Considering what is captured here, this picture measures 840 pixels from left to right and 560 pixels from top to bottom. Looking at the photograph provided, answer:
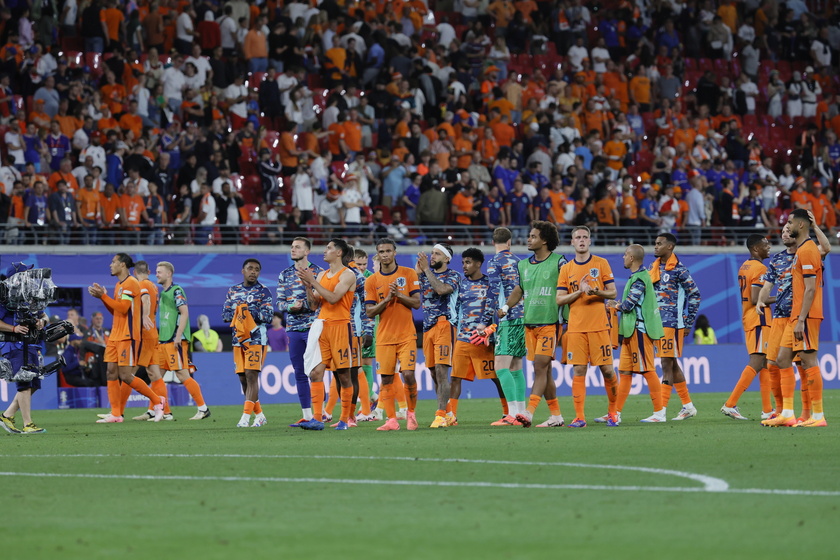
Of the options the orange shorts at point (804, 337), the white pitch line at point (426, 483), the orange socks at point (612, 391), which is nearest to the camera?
the white pitch line at point (426, 483)

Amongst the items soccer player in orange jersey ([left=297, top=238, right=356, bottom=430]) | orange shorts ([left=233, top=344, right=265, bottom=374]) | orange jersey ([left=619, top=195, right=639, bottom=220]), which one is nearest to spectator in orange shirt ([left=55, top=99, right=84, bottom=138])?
orange shorts ([left=233, top=344, right=265, bottom=374])

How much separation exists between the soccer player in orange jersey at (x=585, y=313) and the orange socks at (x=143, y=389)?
21.6 feet

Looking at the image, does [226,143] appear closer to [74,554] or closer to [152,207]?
[152,207]

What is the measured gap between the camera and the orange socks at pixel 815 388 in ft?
45.7

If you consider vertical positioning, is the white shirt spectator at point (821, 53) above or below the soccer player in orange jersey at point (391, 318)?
above

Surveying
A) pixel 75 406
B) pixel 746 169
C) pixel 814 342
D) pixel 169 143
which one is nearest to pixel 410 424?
pixel 814 342

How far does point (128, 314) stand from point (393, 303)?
4895 millimetres

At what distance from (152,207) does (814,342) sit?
15328mm

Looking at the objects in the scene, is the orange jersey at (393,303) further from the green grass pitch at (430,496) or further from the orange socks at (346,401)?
the green grass pitch at (430,496)

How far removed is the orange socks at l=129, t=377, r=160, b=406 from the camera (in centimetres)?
1831

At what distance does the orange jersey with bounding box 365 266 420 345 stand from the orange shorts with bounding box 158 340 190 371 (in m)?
5.40

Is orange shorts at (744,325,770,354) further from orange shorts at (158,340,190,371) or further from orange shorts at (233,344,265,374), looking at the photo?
orange shorts at (158,340,190,371)

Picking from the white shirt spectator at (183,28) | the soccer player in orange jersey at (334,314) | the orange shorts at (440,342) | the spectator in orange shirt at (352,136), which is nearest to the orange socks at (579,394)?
the orange shorts at (440,342)

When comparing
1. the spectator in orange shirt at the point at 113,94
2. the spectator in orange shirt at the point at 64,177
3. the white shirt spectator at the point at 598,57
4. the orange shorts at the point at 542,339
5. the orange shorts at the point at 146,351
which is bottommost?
the orange shorts at the point at 542,339
